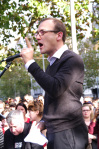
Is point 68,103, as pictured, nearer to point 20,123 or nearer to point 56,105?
point 56,105

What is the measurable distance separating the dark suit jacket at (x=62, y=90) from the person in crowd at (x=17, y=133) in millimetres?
2751

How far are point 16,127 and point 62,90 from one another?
306 cm

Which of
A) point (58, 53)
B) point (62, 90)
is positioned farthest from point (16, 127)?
point (62, 90)

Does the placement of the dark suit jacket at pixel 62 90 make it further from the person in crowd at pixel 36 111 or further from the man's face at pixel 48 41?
the person in crowd at pixel 36 111

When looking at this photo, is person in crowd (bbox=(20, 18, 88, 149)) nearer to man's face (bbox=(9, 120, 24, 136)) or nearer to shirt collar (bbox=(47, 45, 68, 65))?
shirt collar (bbox=(47, 45, 68, 65))

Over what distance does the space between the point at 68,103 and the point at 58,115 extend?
113mm

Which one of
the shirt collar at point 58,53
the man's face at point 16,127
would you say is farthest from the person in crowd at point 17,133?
the shirt collar at point 58,53

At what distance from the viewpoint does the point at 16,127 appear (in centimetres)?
529

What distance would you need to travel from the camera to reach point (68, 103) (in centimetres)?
245

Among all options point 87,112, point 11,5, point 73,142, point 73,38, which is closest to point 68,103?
point 73,142

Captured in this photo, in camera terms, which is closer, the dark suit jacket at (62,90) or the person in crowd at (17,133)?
the dark suit jacket at (62,90)

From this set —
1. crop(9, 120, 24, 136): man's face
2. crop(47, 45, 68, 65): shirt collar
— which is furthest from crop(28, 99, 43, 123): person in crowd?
crop(47, 45, 68, 65): shirt collar

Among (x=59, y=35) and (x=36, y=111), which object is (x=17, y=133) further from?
(x=59, y=35)

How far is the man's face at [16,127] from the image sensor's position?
5252mm
